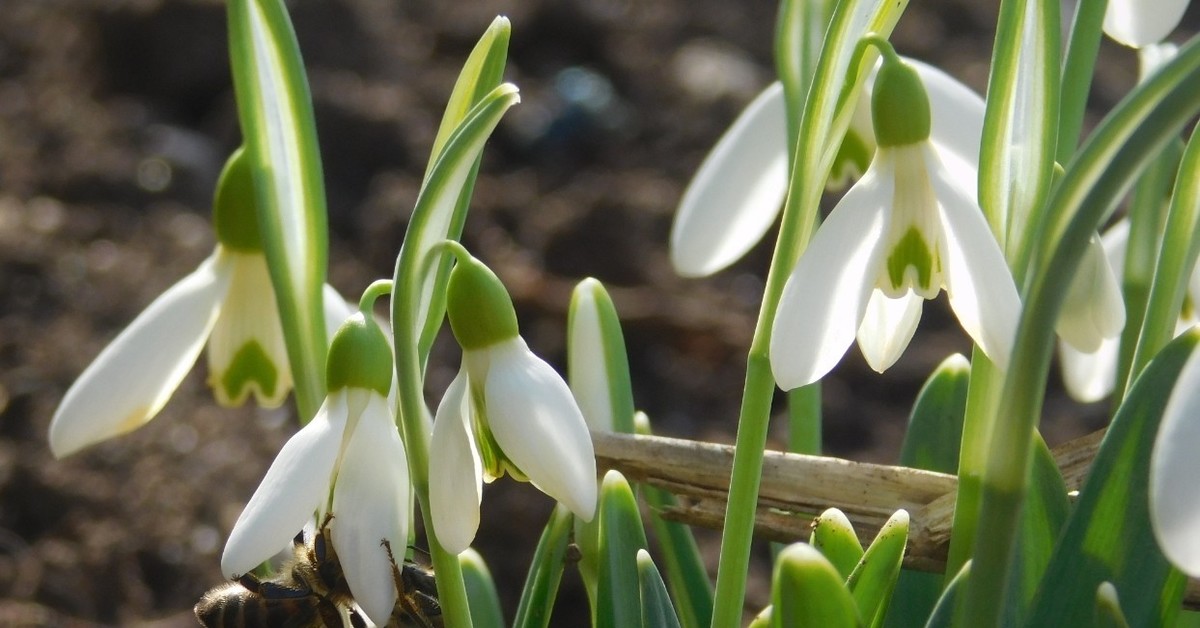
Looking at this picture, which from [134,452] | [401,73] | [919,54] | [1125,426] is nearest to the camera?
[1125,426]

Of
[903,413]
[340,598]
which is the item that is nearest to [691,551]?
[340,598]

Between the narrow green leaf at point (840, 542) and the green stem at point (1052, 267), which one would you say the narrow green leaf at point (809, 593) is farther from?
the narrow green leaf at point (840, 542)

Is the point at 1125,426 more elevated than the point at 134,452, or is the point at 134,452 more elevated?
the point at 1125,426

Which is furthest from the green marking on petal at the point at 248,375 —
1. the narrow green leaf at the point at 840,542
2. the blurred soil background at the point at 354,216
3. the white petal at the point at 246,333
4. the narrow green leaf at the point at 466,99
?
the blurred soil background at the point at 354,216

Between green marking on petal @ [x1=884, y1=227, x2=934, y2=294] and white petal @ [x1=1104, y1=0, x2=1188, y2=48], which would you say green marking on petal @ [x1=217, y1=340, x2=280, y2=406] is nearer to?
green marking on petal @ [x1=884, y1=227, x2=934, y2=294]

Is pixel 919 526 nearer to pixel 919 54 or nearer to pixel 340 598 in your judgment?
pixel 340 598

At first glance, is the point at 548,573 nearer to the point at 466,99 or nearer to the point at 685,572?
the point at 685,572
